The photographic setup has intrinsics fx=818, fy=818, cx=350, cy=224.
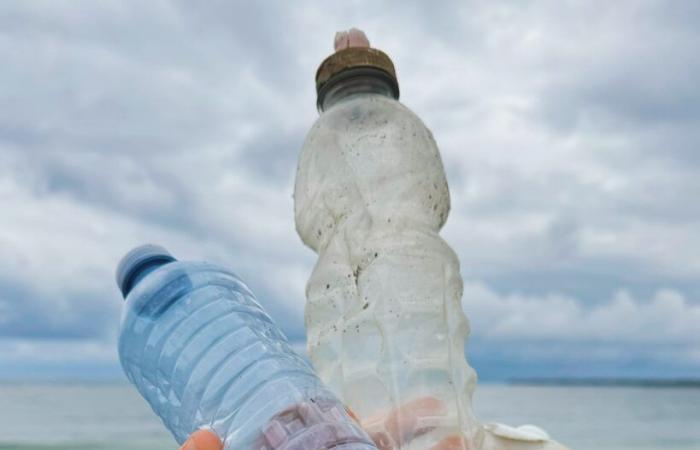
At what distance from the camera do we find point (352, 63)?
1.92m

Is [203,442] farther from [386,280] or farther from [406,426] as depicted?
[386,280]

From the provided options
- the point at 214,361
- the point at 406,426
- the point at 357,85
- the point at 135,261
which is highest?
the point at 357,85

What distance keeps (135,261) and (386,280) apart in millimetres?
618

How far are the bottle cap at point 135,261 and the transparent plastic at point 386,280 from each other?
0.54 m

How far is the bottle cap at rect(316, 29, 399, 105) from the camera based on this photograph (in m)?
1.91

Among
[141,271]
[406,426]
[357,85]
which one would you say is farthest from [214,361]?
[357,85]

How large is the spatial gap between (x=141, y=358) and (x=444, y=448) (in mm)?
606

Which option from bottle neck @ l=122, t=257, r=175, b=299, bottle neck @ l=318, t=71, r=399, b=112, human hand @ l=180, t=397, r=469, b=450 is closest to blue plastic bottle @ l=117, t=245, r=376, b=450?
bottle neck @ l=122, t=257, r=175, b=299

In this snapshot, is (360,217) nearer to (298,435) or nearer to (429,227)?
(429,227)

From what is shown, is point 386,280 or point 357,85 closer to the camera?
point 386,280

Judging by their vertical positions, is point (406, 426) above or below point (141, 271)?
below

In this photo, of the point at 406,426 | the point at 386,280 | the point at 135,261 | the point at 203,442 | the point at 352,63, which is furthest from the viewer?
the point at 352,63

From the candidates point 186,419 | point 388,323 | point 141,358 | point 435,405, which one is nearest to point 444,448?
point 435,405

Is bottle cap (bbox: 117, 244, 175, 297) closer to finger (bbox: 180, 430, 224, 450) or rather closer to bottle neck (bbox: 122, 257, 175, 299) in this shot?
bottle neck (bbox: 122, 257, 175, 299)
